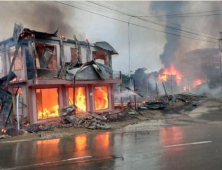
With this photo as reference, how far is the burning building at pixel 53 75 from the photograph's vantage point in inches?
589

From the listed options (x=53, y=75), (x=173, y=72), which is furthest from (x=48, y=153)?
(x=173, y=72)

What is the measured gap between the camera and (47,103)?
15758 mm

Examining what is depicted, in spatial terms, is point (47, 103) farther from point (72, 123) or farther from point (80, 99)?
point (72, 123)

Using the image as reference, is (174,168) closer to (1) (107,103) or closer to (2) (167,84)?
(1) (107,103)

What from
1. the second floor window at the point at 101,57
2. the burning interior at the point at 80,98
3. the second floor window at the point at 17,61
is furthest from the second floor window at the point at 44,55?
the second floor window at the point at 101,57

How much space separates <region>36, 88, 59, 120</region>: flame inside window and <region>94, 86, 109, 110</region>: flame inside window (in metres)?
3.63

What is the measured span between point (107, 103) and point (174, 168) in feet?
47.9

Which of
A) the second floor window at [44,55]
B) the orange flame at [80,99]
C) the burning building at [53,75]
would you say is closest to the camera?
the burning building at [53,75]

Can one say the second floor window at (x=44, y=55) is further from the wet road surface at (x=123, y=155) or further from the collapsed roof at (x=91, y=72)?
the wet road surface at (x=123, y=155)

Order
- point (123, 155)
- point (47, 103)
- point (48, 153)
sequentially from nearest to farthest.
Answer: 1. point (123, 155)
2. point (48, 153)
3. point (47, 103)

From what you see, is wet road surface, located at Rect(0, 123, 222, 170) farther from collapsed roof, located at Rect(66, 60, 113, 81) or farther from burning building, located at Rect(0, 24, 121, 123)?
collapsed roof, located at Rect(66, 60, 113, 81)

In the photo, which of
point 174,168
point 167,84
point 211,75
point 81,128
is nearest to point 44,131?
point 81,128

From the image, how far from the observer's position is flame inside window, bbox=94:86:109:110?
61.9 ft

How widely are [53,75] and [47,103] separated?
201 centimetres
